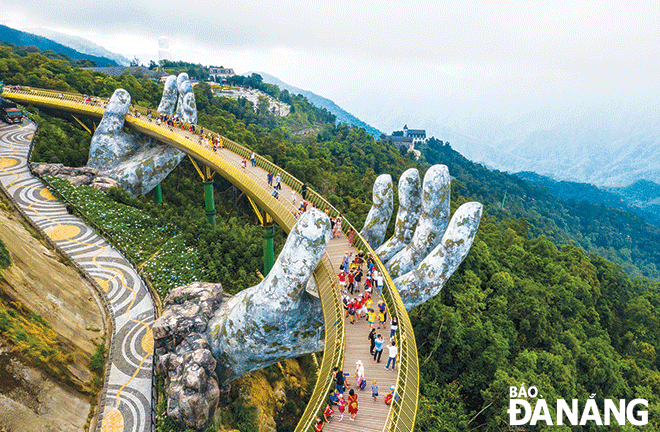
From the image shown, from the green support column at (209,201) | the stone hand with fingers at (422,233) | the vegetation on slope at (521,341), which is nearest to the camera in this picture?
the stone hand with fingers at (422,233)

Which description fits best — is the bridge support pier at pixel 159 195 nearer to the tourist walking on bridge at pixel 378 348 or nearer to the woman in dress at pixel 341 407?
the tourist walking on bridge at pixel 378 348

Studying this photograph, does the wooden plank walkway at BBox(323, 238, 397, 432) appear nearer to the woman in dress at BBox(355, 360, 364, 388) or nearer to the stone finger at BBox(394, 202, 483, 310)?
the woman in dress at BBox(355, 360, 364, 388)

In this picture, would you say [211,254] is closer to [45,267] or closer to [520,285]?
[45,267]

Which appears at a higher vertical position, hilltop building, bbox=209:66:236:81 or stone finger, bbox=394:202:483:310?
hilltop building, bbox=209:66:236:81

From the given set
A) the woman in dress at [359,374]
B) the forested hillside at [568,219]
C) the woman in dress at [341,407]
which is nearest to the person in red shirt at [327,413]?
the woman in dress at [341,407]

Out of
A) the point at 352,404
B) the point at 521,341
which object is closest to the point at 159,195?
the point at 352,404

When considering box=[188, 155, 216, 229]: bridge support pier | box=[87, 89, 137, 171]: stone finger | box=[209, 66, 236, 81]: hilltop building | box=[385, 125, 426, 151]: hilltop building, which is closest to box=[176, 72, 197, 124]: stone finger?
box=[87, 89, 137, 171]: stone finger
